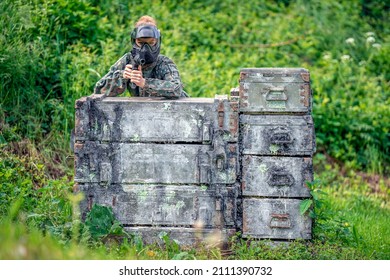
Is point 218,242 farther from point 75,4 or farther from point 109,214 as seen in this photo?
point 75,4

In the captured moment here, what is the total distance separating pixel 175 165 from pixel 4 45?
3.53 meters

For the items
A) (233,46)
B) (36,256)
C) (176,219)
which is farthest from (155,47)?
(233,46)

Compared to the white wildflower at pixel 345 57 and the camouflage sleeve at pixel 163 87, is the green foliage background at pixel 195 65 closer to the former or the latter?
the white wildflower at pixel 345 57

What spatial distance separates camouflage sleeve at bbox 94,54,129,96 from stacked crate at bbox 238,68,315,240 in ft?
4.00

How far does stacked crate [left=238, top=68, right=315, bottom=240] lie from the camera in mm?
7180

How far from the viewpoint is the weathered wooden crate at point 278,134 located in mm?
7180

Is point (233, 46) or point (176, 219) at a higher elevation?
point (233, 46)

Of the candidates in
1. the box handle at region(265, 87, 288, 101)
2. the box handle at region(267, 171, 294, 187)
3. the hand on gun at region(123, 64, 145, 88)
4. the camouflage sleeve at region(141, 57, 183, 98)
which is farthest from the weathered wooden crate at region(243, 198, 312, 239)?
the hand on gun at region(123, 64, 145, 88)

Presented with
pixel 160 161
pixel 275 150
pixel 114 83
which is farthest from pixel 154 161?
pixel 275 150

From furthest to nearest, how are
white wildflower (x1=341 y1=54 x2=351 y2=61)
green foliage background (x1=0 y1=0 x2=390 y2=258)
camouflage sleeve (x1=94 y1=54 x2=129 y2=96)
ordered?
white wildflower (x1=341 y1=54 x2=351 y2=61), green foliage background (x1=0 y1=0 x2=390 y2=258), camouflage sleeve (x1=94 y1=54 x2=129 y2=96)

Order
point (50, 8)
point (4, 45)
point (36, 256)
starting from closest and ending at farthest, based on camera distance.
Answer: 1. point (36, 256)
2. point (4, 45)
3. point (50, 8)

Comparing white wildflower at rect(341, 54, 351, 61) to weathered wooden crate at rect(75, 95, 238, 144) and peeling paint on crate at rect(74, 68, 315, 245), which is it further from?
weathered wooden crate at rect(75, 95, 238, 144)
